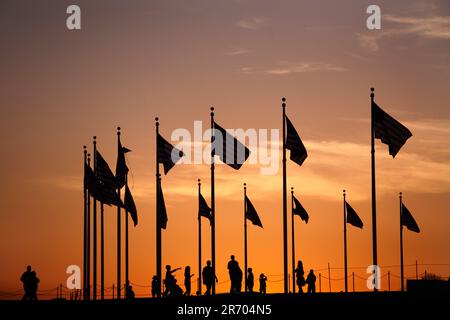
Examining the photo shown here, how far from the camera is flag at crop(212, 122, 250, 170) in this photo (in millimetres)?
71188

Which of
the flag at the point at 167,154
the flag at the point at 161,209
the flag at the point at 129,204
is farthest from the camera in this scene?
the flag at the point at 129,204

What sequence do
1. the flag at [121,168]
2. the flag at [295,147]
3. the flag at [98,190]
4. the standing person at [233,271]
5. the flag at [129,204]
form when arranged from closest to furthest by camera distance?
the standing person at [233,271], the flag at [295,147], the flag at [98,190], the flag at [121,168], the flag at [129,204]

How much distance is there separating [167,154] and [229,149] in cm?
551

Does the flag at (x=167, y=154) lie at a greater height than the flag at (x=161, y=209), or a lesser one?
greater

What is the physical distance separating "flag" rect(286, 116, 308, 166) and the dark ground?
33.0 ft

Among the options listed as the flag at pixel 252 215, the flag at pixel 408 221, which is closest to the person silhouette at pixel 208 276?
the flag at pixel 252 215

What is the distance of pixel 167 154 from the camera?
76.2 metres

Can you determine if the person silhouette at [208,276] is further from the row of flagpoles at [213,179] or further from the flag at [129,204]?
the flag at [129,204]

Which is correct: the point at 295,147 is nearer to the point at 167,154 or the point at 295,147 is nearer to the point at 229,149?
the point at 229,149

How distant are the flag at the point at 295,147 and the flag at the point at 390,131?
424 centimetres
